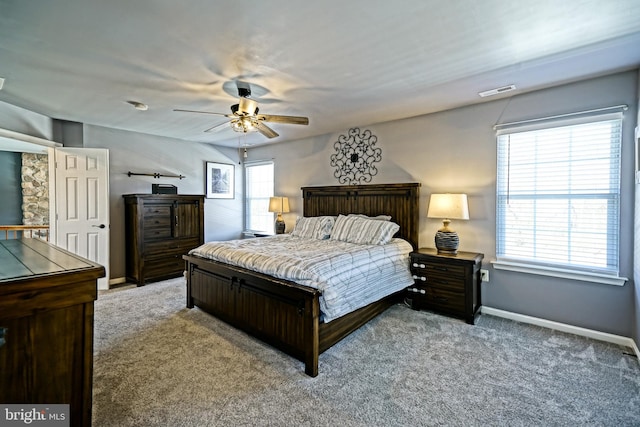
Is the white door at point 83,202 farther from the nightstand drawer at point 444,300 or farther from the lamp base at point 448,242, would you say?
the lamp base at point 448,242

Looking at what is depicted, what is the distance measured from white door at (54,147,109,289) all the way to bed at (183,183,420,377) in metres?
1.98

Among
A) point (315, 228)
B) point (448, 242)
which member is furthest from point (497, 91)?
point (315, 228)

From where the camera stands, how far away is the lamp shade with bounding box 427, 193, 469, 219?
11.3ft

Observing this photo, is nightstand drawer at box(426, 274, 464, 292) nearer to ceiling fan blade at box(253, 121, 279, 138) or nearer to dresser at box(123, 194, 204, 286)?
ceiling fan blade at box(253, 121, 279, 138)

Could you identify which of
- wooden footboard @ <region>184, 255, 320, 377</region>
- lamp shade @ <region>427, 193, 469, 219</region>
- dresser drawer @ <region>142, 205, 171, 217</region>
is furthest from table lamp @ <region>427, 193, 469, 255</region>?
dresser drawer @ <region>142, 205, 171, 217</region>

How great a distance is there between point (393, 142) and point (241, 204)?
386 centimetres

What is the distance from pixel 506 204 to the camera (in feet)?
11.3

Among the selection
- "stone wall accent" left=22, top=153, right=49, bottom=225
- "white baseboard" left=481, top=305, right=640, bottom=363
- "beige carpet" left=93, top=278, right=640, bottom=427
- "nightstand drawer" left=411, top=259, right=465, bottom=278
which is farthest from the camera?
"stone wall accent" left=22, top=153, right=49, bottom=225

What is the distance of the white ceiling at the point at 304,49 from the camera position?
73.4 inches

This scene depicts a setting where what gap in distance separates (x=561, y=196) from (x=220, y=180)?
5731 millimetres

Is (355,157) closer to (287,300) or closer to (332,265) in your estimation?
(332,265)

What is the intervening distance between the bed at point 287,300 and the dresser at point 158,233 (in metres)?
1.61

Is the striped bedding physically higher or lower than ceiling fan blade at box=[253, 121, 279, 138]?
lower

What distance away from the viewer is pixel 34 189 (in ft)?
19.3
